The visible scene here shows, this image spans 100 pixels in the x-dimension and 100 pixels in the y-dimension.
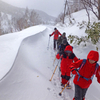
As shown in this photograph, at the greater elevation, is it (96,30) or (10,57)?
(96,30)

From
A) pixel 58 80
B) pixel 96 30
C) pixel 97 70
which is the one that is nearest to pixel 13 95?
pixel 58 80

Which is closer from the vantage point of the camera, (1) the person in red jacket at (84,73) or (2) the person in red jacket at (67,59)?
(1) the person in red jacket at (84,73)

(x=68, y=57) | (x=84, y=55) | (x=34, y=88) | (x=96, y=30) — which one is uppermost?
(x=96, y=30)

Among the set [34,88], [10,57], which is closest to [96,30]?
[34,88]

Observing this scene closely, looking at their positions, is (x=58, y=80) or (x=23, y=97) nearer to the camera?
(x=23, y=97)

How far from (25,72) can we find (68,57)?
1764 millimetres

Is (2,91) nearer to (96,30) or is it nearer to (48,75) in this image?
(48,75)

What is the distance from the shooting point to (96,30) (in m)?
4.47

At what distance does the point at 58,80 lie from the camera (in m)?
3.70

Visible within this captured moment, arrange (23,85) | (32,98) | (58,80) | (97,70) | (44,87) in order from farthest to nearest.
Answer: (58,80) → (44,87) → (23,85) → (32,98) → (97,70)

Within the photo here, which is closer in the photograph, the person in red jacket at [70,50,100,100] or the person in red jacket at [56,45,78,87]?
the person in red jacket at [70,50,100,100]

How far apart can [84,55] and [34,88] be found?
3.40 meters

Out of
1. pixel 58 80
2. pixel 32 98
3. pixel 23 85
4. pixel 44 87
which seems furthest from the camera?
pixel 58 80

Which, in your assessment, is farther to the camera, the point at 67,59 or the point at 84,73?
the point at 67,59
